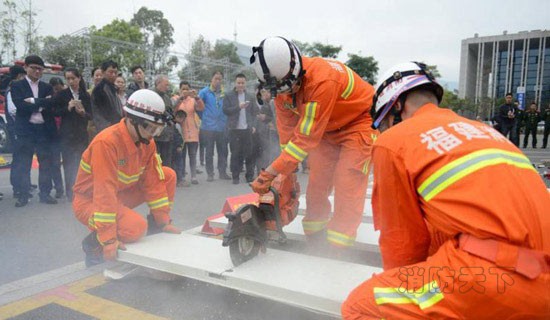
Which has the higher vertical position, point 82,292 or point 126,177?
point 126,177

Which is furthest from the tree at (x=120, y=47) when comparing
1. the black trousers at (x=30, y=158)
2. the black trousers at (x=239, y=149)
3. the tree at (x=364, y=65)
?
the tree at (x=364, y=65)

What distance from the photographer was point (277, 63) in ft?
9.60

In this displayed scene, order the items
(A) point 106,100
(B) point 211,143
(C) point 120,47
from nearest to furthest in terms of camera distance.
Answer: (A) point 106,100, (B) point 211,143, (C) point 120,47

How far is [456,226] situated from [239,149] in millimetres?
6256

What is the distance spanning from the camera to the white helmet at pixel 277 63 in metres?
2.92

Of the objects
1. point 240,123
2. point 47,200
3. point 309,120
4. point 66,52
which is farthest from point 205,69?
point 309,120

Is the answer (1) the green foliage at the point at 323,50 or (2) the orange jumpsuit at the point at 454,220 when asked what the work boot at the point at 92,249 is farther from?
(1) the green foliage at the point at 323,50

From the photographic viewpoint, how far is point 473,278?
50.6 inches

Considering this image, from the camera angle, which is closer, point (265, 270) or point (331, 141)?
point (265, 270)

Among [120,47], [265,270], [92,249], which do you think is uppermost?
[120,47]

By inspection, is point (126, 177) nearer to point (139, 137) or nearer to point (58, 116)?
point (139, 137)

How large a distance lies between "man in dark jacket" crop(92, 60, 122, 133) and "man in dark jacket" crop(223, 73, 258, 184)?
86.8 inches

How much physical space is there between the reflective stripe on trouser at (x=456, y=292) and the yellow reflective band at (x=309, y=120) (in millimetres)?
1542

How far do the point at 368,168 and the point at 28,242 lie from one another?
3342 millimetres
